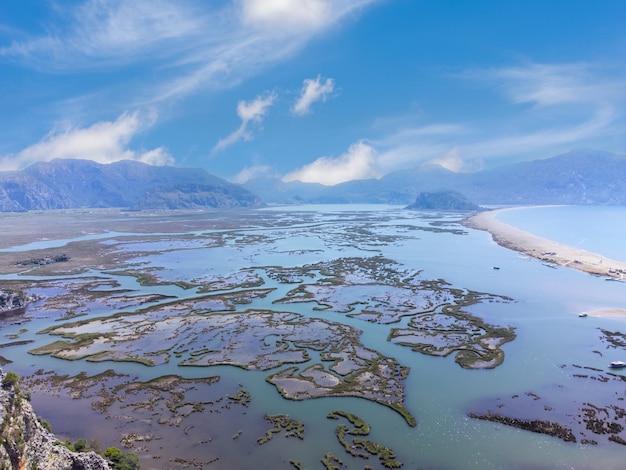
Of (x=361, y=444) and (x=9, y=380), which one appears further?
(x=361, y=444)

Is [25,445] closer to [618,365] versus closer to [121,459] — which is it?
[121,459]

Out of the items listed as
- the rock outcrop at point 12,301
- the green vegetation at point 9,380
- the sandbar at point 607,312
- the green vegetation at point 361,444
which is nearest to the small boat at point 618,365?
the sandbar at point 607,312

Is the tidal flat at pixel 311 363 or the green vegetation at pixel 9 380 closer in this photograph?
the green vegetation at pixel 9 380

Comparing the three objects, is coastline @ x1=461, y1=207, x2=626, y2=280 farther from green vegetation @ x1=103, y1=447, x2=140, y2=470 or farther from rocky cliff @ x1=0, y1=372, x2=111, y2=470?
rocky cliff @ x1=0, y1=372, x2=111, y2=470

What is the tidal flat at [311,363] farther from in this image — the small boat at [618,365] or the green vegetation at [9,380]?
the green vegetation at [9,380]

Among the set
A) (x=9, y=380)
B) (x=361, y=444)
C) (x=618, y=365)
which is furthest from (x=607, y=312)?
(x=9, y=380)

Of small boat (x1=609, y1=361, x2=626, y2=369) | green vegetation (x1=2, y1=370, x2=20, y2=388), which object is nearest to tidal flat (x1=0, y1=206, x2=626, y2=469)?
small boat (x1=609, y1=361, x2=626, y2=369)
